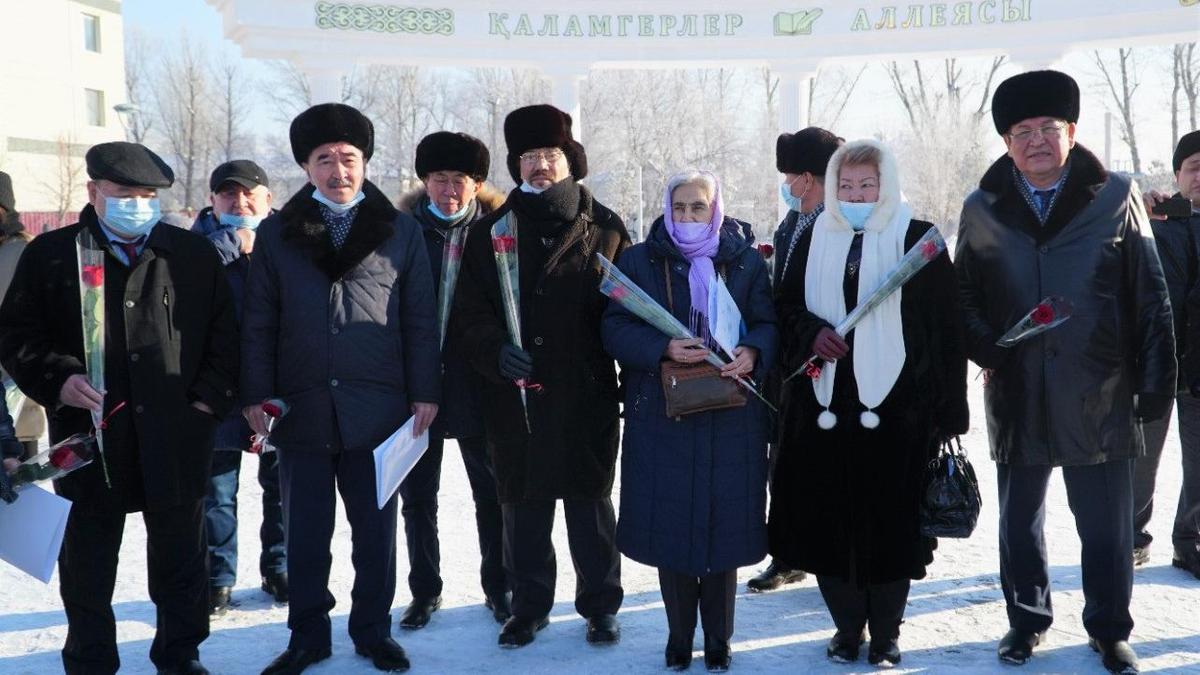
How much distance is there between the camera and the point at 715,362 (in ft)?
13.1

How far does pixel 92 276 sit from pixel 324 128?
1030 mm

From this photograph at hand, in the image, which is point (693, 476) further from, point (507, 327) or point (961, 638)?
point (961, 638)

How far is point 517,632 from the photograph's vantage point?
455 centimetres

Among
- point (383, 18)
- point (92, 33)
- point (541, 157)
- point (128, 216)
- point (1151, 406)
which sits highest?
point (92, 33)

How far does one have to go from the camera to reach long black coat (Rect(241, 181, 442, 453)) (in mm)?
4145

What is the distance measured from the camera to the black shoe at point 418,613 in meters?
4.78

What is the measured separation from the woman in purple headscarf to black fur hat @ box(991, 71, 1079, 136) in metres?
1.16

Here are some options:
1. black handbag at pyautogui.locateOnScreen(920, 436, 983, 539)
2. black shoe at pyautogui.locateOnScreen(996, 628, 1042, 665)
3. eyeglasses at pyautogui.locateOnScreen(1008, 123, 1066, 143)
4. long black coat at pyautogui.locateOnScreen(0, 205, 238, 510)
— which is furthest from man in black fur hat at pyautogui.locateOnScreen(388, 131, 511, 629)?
eyeglasses at pyautogui.locateOnScreen(1008, 123, 1066, 143)

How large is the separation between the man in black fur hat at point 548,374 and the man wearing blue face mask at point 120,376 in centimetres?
109

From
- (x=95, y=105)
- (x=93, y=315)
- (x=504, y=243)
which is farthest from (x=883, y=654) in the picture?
(x=95, y=105)

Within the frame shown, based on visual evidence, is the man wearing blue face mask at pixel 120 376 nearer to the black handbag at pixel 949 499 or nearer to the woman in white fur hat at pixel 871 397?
the woman in white fur hat at pixel 871 397

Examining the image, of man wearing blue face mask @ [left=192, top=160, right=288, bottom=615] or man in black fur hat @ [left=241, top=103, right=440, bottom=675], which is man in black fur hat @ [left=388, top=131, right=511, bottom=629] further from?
man wearing blue face mask @ [left=192, top=160, right=288, bottom=615]

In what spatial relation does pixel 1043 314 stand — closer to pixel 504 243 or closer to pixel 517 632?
pixel 504 243

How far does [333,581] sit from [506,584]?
1.02m
